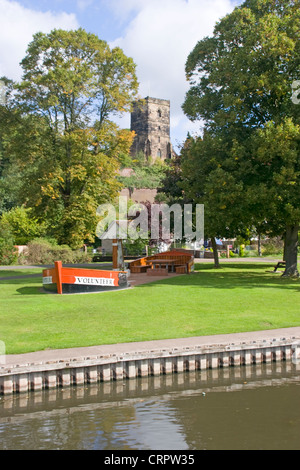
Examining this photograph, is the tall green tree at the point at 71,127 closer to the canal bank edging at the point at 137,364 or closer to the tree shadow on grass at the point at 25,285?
the tree shadow on grass at the point at 25,285

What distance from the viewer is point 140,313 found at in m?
16.6

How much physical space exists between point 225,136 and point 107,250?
89.5 feet

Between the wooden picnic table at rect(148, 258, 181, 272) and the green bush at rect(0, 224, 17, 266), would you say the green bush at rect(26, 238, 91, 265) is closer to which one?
the green bush at rect(0, 224, 17, 266)

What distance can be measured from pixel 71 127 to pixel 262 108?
14.7 meters

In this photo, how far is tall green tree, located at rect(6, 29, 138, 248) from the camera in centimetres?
3425

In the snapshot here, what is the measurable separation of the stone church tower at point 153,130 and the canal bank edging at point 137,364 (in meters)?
115

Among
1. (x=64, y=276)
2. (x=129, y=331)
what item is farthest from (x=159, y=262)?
(x=129, y=331)

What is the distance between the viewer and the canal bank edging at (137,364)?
11008mm

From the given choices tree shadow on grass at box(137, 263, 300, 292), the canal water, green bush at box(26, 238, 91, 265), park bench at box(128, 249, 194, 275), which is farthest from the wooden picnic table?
the canal water

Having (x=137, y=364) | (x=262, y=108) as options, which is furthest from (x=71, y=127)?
(x=137, y=364)

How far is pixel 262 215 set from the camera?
26125 millimetres

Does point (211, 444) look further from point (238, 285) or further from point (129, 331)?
point (238, 285)

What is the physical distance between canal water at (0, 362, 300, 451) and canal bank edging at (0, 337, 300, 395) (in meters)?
0.20
